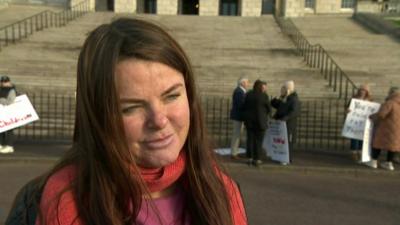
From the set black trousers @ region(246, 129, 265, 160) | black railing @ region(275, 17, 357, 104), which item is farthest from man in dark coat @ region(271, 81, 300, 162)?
black railing @ region(275, 17, 357, 104)

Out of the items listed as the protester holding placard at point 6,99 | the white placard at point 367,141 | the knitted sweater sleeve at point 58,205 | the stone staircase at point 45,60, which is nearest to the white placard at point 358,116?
the white placard at point 367,141

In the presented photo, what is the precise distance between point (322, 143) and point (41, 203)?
11.7 m

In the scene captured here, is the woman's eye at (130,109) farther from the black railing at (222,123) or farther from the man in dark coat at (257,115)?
the black railing at (222,123)

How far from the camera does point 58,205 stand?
51.6 inches

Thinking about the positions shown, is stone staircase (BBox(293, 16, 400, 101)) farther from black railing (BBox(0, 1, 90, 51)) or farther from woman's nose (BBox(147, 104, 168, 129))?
woman's nose (BBox(147, 104, 168, 129))

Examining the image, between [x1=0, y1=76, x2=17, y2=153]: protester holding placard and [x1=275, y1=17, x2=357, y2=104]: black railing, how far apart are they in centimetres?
854

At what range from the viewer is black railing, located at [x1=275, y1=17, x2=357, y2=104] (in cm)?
1653

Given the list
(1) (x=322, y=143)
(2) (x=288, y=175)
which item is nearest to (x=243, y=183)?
(2) (x=288, y=175)

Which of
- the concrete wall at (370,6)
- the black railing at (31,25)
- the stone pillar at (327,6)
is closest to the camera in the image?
the black railing at (31,25)

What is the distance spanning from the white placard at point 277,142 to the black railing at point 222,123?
1566mm

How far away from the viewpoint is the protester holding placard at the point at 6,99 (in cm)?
1084

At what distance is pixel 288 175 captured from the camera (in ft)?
31.9

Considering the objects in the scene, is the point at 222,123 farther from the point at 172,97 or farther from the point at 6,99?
the point at 172,97

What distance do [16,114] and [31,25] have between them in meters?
18.1
